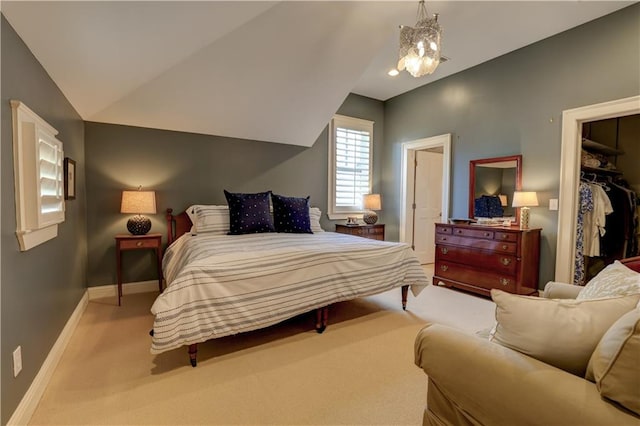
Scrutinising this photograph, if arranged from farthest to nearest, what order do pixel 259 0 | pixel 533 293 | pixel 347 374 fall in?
pixel 533 293 < pixel 259 0 < pixel 347 374

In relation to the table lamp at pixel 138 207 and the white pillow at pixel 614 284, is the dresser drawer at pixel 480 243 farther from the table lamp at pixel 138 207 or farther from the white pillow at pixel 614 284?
the table lamp at pixel 138 207

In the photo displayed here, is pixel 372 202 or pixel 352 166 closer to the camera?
pixel 372 202

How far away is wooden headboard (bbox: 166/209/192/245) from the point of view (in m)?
3.79

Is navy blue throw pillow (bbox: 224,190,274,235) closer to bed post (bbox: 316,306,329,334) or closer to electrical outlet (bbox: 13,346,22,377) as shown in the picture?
bed post (bbox: 316,306,329,334)

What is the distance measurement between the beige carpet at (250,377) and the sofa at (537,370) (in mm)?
697

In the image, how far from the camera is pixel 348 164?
5219 mm

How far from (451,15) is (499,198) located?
228 centimetres

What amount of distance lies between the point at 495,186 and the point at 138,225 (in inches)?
175

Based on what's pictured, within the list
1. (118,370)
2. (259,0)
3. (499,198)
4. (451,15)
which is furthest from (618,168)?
(118,370)

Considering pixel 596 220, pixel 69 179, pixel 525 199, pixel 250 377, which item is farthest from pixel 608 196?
pixel 69 179

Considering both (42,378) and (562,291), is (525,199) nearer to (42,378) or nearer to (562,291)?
(562,291)

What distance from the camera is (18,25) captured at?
1.65 metres

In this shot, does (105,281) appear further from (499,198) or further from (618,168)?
(618,168)

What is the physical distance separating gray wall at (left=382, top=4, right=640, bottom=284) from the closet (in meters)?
0.45
